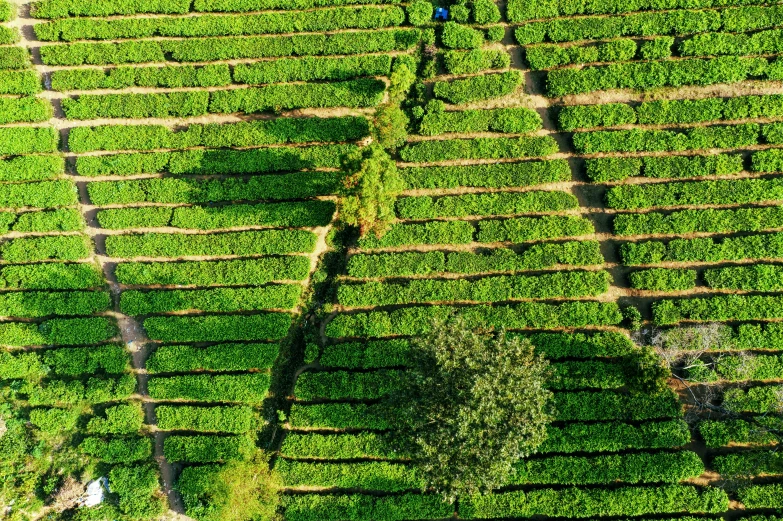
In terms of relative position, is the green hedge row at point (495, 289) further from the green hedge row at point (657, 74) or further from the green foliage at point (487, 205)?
the green hedge row at point (657, 74)

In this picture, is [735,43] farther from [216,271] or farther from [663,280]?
[216,271]

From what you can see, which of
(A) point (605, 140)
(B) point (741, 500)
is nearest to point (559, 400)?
(B) point (741, 500)

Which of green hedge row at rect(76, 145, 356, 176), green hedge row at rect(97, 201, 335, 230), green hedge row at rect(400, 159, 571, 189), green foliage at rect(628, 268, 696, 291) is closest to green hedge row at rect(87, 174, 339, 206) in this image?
green hedge row at rect(97, 201, 335, 230)

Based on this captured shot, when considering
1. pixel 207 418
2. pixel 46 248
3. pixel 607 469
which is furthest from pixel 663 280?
pixel 46 248

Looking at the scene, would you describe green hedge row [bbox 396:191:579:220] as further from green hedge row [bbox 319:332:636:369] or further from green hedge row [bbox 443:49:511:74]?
green hedge row [bbox 443:49:511:74]

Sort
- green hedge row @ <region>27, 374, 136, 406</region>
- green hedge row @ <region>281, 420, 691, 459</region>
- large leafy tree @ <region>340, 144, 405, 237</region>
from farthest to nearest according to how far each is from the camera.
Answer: green hedge row @ <region>27, 374, 136, 406</region> < green hedge row @ <region>281, 420, 691, 459</region> < large leafy tree @ <region>340, 144, 405, 237</region>

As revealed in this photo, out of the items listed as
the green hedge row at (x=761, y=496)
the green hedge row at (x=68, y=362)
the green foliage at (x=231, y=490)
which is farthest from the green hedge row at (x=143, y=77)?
the green hedge row at (x=761, y=496)

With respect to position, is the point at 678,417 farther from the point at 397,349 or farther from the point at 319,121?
the point at 319,121

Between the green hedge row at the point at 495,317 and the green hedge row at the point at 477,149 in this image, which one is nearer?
the green hedge row at the point at 495,317
